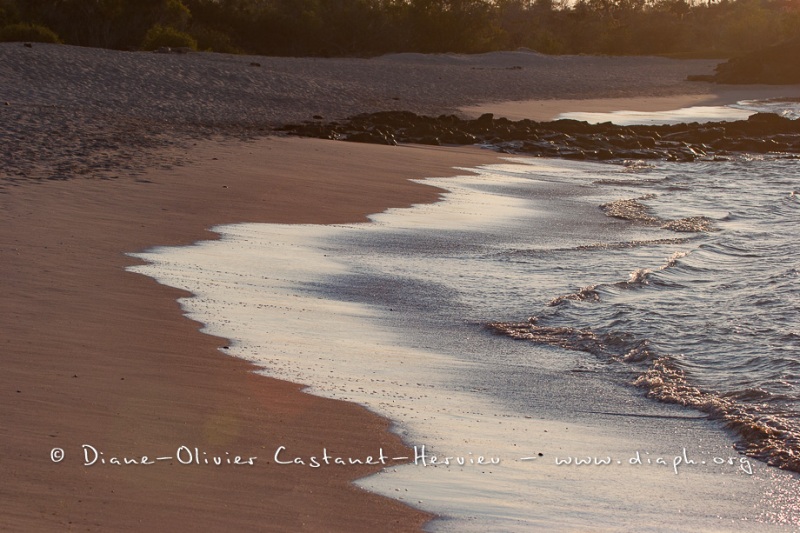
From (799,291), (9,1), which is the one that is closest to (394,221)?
(799,291)

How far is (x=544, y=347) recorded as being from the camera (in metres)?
7.20

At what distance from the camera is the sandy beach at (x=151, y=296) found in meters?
4.19

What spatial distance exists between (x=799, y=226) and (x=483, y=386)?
26.2ft

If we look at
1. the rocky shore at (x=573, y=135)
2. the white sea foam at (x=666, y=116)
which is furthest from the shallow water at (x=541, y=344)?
the white sea foam at (x=666, y=116)

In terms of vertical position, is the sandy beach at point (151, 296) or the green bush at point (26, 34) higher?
the green bush at point (26, 34)

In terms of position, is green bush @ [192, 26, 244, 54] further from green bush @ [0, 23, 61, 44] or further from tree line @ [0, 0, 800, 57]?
green bush @ [0, 23, 61, 44]

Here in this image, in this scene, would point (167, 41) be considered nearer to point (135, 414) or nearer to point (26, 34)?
point (26, 34)

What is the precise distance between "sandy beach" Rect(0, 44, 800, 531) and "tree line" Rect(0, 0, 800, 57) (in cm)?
1313

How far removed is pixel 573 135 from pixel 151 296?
17840 millimetres

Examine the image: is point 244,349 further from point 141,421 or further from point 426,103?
point 426,103

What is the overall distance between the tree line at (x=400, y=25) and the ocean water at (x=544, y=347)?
83.3ft

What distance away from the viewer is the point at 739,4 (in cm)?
8569

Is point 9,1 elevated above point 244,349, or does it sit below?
above

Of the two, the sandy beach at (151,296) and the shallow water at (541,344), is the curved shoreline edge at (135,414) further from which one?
the shallow water at (541,344)
